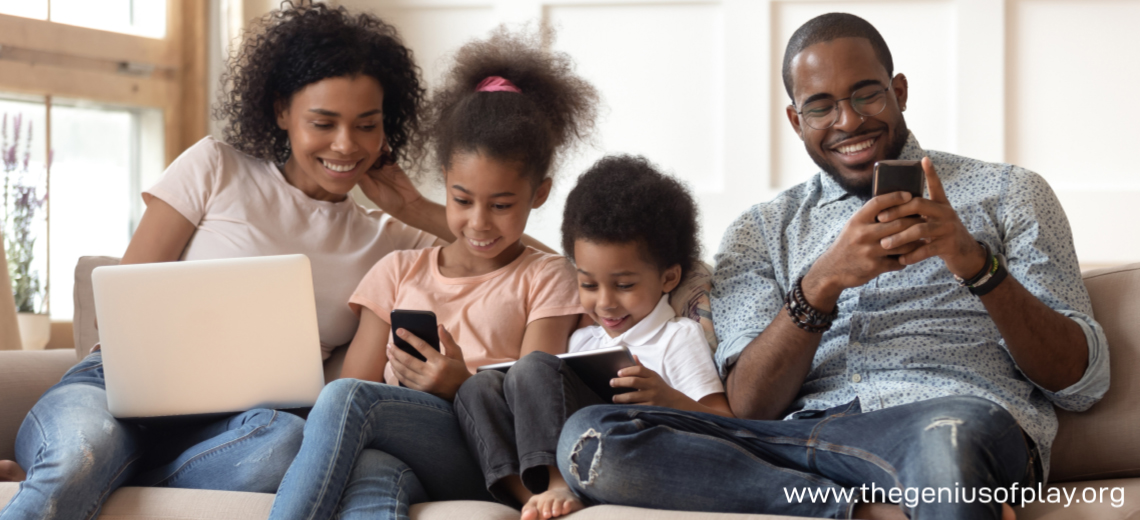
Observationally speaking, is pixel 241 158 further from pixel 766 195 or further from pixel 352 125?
pixel 766 195

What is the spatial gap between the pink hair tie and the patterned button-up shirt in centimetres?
57

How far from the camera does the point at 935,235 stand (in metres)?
1.33

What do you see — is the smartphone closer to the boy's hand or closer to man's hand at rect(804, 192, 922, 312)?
man's hand at rect(804, 192, 922, 312)

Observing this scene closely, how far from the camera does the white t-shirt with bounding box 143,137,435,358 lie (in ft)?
6.33

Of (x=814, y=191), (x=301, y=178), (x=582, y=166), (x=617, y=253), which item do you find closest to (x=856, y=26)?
(x=814, y=191)

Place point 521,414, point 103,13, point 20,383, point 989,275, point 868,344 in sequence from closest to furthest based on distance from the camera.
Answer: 1. point 989,275
2. point 521,414
3. point 868,344
4. point 20,383
5. point 103,13

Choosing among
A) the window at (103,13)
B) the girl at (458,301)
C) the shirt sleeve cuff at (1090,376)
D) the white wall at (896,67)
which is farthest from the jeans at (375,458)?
the window at (103,13)

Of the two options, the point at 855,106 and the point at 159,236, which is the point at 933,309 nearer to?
the point at 855,106

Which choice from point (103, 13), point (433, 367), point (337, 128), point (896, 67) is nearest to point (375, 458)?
point (433, 367)

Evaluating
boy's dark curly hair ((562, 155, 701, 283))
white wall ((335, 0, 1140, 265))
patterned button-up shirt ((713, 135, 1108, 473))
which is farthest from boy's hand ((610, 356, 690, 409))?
white wall ((335, 0, 1140, 265))

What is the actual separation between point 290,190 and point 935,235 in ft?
4.31

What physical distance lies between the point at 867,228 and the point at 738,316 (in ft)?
1.19

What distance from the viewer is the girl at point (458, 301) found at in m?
1.43

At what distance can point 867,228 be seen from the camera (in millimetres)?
1364
